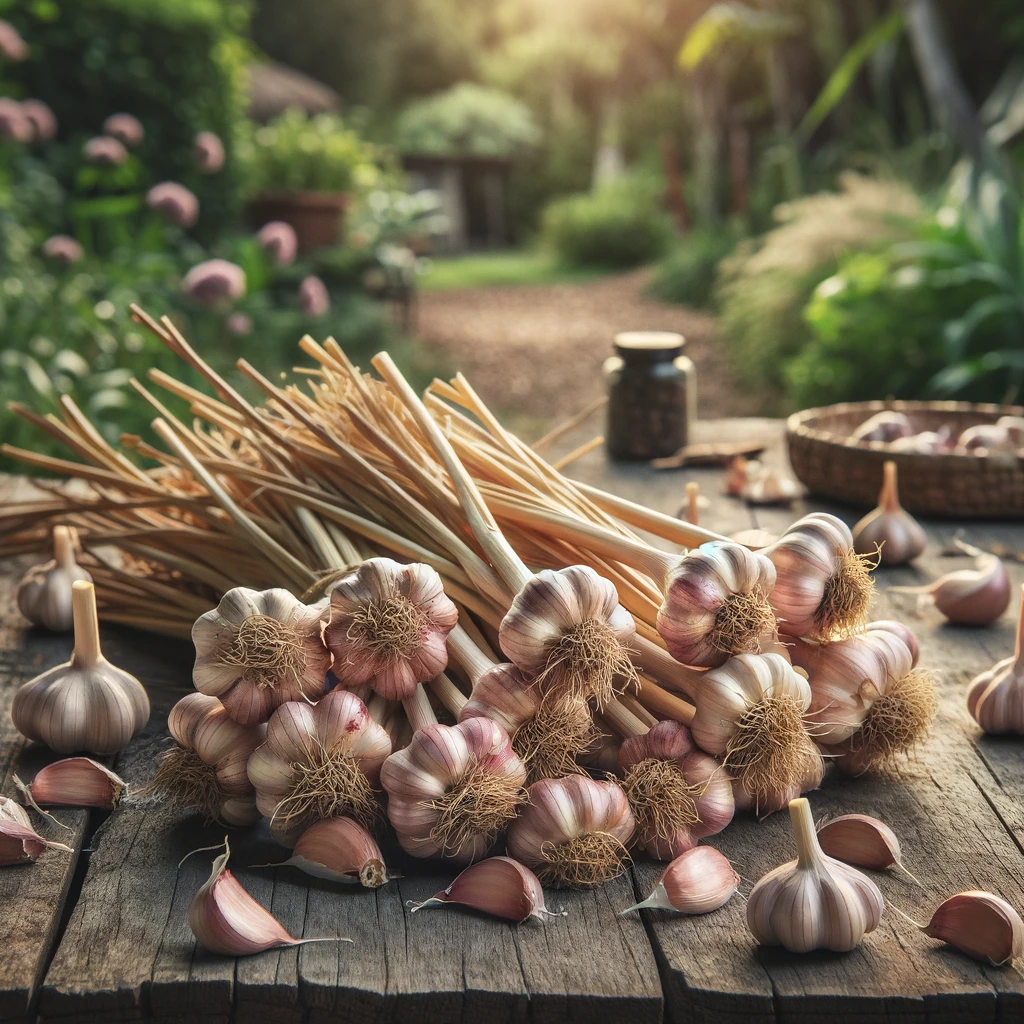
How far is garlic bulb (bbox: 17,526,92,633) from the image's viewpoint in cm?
163

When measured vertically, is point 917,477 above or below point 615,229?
above

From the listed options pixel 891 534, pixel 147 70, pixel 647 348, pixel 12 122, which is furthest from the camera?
pixel 147 70

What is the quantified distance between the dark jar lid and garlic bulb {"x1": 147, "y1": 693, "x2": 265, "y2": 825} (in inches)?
61.4

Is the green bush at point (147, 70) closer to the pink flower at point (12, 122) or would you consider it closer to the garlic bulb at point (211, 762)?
the pink flower at point (12, 122)

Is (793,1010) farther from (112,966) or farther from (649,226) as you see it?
(649,226)

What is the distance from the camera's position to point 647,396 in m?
2.54

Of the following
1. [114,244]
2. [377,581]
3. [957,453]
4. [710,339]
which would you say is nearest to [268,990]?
[377,581]

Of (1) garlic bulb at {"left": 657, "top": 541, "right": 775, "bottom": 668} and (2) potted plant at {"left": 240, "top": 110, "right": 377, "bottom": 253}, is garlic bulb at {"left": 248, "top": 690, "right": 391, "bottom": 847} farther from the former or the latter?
(2) potted plant at {"left": 240, "top": 110, "right": 377, "bottom": 253}

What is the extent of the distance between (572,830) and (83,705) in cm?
57

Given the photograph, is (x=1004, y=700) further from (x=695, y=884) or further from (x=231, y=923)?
(x=231, y=923)

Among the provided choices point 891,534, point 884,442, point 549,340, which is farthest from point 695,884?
point 549,340

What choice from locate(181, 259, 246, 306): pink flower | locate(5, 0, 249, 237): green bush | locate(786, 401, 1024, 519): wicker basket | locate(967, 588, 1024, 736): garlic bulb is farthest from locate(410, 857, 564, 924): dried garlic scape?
locate(5, 0, 249, 237): green bush

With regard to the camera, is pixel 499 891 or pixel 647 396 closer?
pixel 499 891

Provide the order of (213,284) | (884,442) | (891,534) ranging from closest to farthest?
1. (891,534)
2. (884,442)
3. (213,284)
